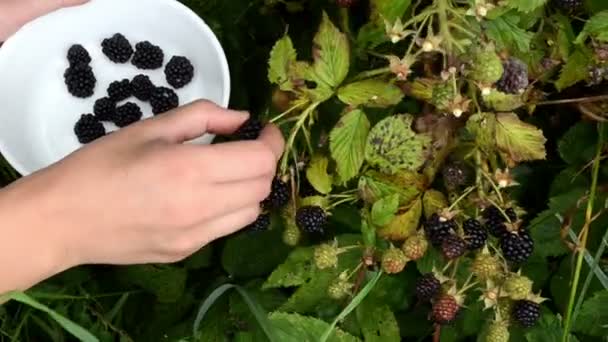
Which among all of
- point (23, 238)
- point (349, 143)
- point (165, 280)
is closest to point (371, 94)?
point (349, 143)

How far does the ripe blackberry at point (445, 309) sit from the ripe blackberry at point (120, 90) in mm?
580

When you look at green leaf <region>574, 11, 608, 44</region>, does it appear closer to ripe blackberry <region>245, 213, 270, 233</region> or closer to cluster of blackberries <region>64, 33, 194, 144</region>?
ripe blackberry <region>245, 213, 270, 233</region>

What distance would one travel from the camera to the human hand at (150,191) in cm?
87

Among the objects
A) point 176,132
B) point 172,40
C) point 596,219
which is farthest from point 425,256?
point 172,40

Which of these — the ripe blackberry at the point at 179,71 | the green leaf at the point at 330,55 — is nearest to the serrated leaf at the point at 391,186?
the green leaf at the point at 330,55

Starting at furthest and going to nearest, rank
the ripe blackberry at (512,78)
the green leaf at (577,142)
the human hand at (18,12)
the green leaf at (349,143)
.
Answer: the human hand at (18,12)
the green leaf at (577,142)
the green leaf at (349,143)
the ripe blackberry at (512,78)

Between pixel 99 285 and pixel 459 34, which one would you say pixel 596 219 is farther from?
pixel 99 285

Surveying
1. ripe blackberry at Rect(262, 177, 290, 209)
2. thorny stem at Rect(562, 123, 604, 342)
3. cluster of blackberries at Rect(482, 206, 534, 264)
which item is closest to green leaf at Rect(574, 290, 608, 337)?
thorny stem at Rect(562, 123, 604, 342)

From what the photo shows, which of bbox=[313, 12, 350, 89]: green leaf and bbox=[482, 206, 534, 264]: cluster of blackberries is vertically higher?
bbox=[313, 12, 350, 89]: green leaf

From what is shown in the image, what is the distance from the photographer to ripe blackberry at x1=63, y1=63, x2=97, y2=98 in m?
1.23

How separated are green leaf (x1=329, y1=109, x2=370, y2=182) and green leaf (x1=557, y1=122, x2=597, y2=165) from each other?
0.28 m

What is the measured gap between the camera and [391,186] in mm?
958

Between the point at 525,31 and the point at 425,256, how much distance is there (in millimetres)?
271

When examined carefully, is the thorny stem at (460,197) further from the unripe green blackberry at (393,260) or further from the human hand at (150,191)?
the human hand at (150,191)
